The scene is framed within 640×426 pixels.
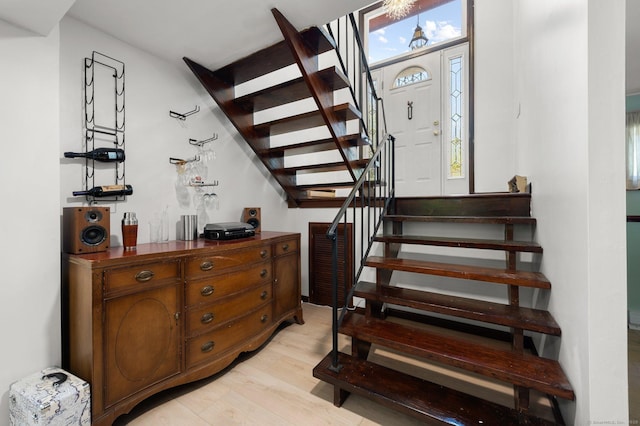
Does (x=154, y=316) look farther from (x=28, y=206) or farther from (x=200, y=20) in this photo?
(x=200, y=20)

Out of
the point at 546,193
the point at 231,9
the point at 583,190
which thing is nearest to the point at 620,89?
the point at 583,190

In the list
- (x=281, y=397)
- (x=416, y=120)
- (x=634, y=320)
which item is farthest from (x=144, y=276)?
(x=634, y=320)

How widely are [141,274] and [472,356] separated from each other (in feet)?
5.95

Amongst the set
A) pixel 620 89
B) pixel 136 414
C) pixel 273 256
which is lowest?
Result: pixel 136 414

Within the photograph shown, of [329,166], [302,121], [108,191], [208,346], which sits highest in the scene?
[302,121]

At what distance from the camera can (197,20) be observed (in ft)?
5.80

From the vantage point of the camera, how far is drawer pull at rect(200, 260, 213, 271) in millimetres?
1766

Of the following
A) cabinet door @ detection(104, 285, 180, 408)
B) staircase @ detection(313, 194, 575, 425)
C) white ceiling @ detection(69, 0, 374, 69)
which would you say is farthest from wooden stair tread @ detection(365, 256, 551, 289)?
white ceiling @ detection(69, 0, 374, 69)

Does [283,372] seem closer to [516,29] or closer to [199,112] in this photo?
[199,112]

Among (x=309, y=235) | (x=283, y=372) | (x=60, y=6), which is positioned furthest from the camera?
(x=309, y=235)

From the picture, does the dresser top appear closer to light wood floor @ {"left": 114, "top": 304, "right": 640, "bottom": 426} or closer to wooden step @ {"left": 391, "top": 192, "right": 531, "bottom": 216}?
light wood floor @ {"left": 114, "top": 304, "right": 640, "bottom": 426}

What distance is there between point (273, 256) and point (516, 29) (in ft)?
11.4

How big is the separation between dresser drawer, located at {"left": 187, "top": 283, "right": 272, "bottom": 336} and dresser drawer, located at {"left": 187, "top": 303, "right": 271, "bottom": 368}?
5 cm

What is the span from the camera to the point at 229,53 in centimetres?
213
